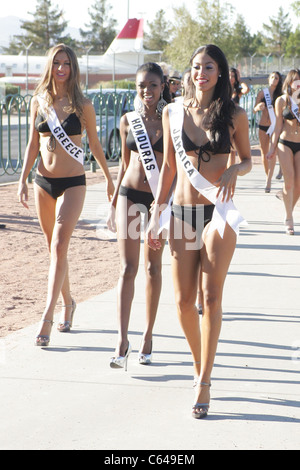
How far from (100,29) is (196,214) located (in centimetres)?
11189

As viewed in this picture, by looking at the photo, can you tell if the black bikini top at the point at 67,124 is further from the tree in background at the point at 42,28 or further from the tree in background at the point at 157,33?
the tree in background at the point at 157,33

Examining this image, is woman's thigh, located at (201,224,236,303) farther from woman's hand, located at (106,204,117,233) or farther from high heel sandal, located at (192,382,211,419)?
woman's hand, located at (106,204,117,233)

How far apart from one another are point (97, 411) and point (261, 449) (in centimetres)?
91

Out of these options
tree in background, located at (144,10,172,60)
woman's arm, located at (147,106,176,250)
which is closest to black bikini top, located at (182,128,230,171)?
woman's arm, located at (147,106,176,250)

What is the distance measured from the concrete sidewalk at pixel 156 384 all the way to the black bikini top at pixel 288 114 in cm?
301

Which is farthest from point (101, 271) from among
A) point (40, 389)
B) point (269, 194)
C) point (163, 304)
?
point (269, 194)

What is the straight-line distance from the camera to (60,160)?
5324 mm

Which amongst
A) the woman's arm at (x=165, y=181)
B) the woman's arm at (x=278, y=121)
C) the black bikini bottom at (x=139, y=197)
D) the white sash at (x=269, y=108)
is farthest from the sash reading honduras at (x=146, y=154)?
the white sash at (x=269, y=108)

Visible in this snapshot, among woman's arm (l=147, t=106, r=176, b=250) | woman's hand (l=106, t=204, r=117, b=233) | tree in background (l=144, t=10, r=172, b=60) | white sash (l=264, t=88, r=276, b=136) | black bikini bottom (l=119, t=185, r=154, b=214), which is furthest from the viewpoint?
tree in background (l=144, t=10, r=172, b=60)

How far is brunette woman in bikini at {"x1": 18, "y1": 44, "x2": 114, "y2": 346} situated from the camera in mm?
5215

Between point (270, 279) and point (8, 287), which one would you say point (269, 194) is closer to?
point (270, 279)

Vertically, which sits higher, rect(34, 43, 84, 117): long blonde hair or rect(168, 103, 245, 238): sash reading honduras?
rect(34, 43, 84, 117): long blonde hair

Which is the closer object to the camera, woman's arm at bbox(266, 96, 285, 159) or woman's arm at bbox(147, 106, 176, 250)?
woman's arm at bbox(147, 106, 176, 250)

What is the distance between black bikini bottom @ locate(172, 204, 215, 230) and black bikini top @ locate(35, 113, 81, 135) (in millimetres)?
1520
